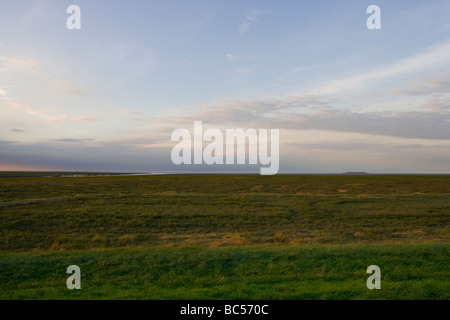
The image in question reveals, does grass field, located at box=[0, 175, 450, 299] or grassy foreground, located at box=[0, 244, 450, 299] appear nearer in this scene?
grassy foreground, located at box=[0, 244, 450, 299]

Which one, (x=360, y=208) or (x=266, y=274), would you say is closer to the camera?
(x=266, y=274)

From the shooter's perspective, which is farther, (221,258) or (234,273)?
(221,258)

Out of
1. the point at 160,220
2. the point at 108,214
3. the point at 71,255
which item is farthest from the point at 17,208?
the point at 71,255

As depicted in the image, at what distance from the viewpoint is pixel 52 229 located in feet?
69.4

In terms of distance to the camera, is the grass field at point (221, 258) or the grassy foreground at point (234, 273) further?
the grass field at point (221, 258)
